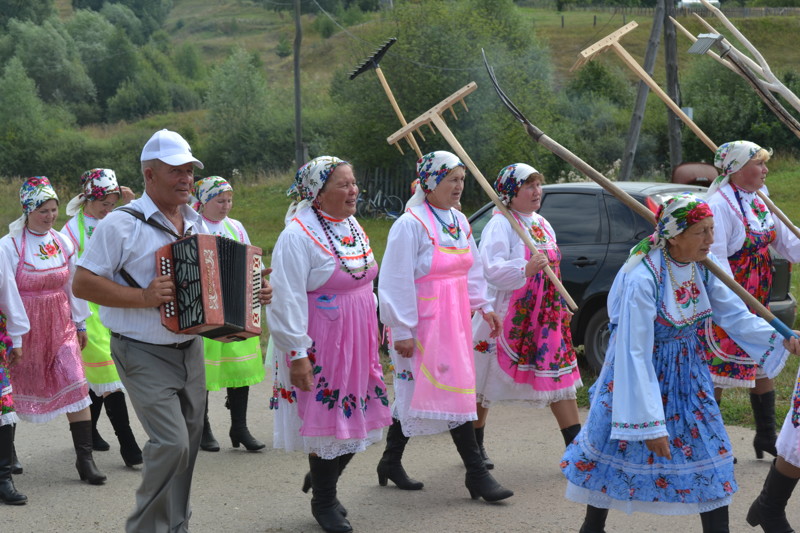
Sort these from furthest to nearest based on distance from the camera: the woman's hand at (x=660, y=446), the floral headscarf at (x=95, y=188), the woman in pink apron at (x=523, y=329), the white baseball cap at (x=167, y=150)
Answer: the floral headscarf at (x=95, y=188), the woman in pink apron at (x=523, y=329), the white baseball cap at (x=167, y=150), the woman's hand at (x=660, y=446)

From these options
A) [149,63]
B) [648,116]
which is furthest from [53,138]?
[648,116]

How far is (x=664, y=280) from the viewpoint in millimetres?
4285

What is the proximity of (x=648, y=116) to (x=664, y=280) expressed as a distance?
3056 centimetres

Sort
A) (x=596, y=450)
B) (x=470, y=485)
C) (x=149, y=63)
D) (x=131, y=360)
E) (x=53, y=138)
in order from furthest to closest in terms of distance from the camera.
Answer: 1. (x=149, y=63)
2. (x=53, y=138)
3. (x=470, y=485)
4. (x=131, y=360)
5. (x=596, y=450)

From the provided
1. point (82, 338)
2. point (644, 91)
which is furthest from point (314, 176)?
point (644, 91)

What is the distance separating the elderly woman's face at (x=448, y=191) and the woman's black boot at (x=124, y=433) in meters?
2.62

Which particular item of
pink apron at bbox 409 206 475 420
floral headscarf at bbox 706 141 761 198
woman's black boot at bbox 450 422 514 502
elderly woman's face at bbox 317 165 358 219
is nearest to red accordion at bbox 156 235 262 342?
elderly woman's face at bbox 317 165 358 219

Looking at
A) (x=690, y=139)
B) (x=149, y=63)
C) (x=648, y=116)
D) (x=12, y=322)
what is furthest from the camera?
(x=149, y=63)

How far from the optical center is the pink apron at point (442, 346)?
5.66 metres

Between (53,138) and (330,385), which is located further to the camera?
(53,138)

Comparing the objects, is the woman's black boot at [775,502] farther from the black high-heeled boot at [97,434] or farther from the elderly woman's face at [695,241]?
the black high-heeled boot at [97,434]

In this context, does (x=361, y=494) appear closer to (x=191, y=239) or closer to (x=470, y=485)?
(x=470, y=485)

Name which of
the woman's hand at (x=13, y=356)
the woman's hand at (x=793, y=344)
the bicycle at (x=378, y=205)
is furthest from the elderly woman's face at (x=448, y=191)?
the bicycle at (x=378, y=205)

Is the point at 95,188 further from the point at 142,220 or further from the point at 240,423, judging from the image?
the point at 142,220
